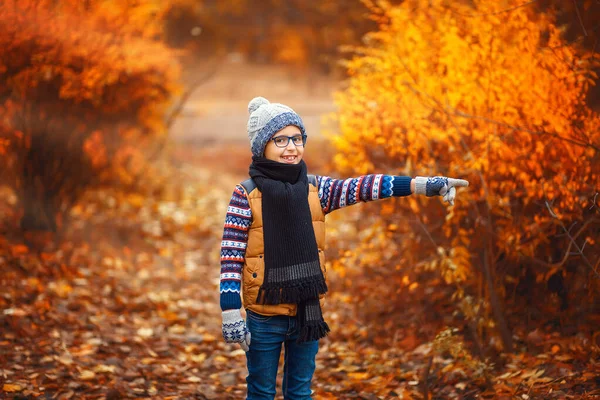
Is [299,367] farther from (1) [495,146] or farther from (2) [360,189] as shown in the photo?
(1) [495,146]

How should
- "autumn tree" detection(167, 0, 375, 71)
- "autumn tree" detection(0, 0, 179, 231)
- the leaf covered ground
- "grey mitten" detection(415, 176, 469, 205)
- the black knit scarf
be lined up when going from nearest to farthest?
"grey mitten" detection(415, 176, 469, 205) < the black knit scarf < the leaf covered ground < "autumn tree" detection(0, 0, 179, 231) < "autumn tree" detection(167, 0, 375, 71)

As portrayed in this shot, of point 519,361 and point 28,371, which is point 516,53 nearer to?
point 519,361

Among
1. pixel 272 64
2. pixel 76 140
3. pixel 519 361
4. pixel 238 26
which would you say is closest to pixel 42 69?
pixel 76 140

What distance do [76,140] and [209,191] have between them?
15.2ft

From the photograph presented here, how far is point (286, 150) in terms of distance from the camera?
3.19 meters

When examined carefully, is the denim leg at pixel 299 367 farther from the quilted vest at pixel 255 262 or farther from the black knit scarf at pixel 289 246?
the quilted vest at pixel 255 262

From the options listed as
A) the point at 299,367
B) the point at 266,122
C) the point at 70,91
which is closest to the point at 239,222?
the point at 266,122

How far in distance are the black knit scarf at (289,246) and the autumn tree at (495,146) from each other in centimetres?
156

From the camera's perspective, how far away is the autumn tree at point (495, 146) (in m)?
4.27

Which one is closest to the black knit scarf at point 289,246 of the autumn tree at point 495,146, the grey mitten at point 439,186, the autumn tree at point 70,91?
the grey mitten at point 439,186

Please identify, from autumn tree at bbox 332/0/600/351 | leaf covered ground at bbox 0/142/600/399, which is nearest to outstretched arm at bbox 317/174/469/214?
autumn tree at bbox 332/0/600/351

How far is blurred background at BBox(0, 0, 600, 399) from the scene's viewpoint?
14.2ft

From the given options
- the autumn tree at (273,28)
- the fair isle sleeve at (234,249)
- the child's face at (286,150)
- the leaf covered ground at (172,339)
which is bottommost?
the leaf covered ground at (172,339)

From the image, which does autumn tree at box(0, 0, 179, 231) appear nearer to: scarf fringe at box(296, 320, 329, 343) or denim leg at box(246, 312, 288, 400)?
denim leg at box(246, 312, 288, 400)
